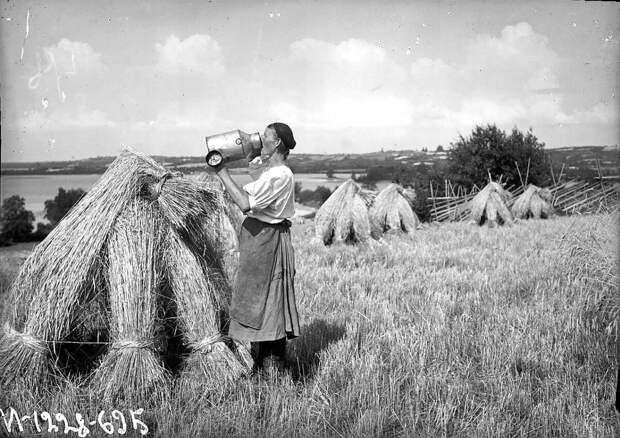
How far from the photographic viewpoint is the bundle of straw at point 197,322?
4.16m

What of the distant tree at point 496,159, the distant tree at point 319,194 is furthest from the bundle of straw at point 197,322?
the distant tree at point 496,159

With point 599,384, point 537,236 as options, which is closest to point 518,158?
point 537,236

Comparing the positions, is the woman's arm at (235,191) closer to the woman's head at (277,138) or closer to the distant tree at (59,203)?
the woman's head at (277,138)

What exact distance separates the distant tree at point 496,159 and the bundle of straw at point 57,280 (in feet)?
114

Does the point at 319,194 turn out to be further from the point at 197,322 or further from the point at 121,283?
the point at 121,283

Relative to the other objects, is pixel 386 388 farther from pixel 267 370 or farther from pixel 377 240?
pixel 377 240

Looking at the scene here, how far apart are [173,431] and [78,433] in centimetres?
56

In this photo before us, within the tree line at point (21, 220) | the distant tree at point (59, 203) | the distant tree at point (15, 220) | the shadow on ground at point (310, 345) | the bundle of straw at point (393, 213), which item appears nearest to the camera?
the shadow on ground at point (310, 345)

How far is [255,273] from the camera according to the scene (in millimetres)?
4121

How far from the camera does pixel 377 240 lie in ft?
51.3

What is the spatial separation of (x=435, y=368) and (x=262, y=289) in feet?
5.54

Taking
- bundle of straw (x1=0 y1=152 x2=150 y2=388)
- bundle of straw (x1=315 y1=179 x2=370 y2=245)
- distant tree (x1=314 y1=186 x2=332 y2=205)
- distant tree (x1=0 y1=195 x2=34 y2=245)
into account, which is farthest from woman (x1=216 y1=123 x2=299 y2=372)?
distant tree (x1=314 y1=186 x2=332 y2=205)

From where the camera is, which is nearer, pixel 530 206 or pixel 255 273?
pixel 255 273

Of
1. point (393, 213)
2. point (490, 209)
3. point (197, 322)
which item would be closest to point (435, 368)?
point (197, 322)
